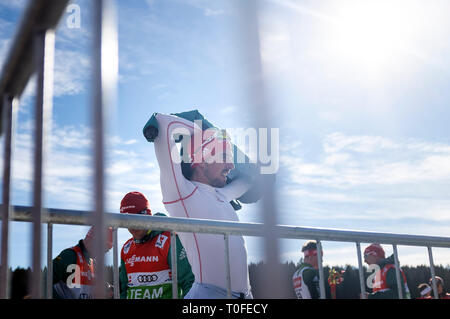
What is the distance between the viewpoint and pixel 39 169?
918mm

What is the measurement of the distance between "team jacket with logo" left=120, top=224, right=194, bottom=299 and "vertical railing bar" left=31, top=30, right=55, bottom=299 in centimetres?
257

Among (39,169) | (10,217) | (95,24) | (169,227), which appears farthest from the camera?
(169,227)

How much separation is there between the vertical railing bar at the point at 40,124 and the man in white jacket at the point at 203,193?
1952 millimetres

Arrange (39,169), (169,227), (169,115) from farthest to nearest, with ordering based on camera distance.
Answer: (169,115) → (169,227) → (39,169)

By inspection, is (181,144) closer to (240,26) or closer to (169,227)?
(169,227)

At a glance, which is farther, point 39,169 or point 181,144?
point 181,144

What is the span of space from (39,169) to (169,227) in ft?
4.31

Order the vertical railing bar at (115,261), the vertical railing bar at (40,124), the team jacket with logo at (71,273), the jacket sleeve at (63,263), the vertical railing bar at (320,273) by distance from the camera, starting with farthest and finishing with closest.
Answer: the jacket sleeve at (63,263), the team jacket with logo at (71,273), the vertical railing bar at (320,273), the vertical railing bar at (115,261), the vertical railing bar at (40,124)

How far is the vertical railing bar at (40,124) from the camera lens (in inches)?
34.6

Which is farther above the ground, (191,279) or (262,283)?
(191,279)

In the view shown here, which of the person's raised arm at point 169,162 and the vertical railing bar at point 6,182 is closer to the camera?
the vertical railing bar at point 6,182

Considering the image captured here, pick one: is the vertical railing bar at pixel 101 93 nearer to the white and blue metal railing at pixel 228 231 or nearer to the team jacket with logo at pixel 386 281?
the white and blue metal railing at pixel 228 231

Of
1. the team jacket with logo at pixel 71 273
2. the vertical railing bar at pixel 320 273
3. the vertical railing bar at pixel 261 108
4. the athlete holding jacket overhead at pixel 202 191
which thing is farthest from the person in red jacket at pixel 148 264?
the vertical railing bar at pixel 261 108
